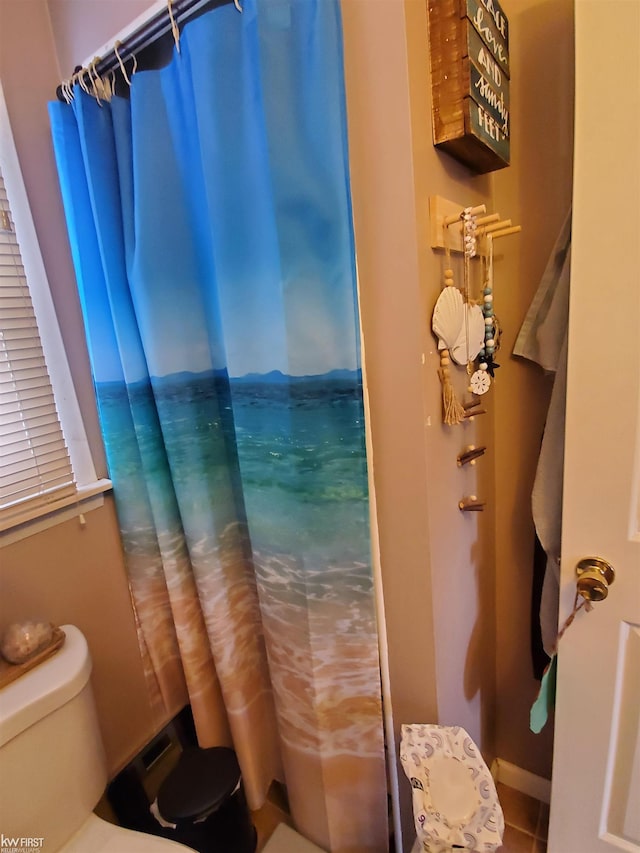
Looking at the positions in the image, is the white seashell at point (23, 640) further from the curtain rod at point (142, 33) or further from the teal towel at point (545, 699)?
the curtain rod at point (142, 33)

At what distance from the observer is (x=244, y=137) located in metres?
0.86

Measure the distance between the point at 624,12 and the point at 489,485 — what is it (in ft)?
3.13

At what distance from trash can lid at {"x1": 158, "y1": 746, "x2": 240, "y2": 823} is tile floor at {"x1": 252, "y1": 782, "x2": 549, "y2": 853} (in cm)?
31

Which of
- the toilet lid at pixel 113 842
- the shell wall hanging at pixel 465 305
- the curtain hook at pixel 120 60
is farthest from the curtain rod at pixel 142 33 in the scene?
the toilet lid at pixel 113 842

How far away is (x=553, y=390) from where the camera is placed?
94 centimetres

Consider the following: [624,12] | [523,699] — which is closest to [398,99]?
[624,12]

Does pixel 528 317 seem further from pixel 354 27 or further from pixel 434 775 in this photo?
pixel 434 775

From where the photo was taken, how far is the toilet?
0.87 meters

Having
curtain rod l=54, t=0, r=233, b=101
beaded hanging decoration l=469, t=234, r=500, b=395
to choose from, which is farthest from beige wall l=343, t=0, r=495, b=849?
curtain rod l=54, t=0, r=233, b=101

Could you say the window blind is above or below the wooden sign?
below

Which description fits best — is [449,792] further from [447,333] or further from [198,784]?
[447,333]

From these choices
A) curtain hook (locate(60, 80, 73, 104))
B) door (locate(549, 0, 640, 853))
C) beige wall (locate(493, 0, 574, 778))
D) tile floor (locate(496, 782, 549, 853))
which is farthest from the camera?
tile floor (locate(496, 782, 549, 853))

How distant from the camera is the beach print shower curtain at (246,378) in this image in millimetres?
827

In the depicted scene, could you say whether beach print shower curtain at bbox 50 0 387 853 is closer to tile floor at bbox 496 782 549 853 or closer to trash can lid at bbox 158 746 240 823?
trash can lid at bbox 158 746 240 823
